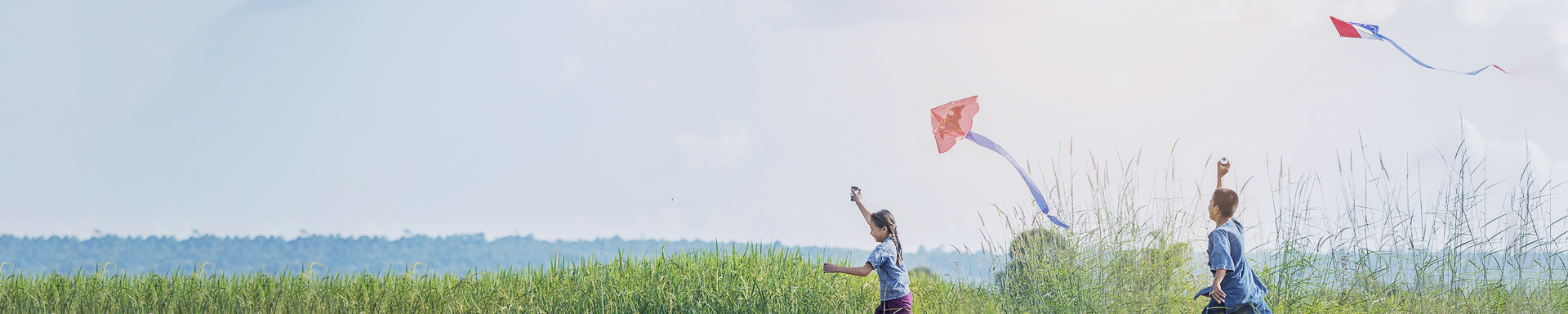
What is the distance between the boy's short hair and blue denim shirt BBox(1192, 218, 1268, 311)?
5cm

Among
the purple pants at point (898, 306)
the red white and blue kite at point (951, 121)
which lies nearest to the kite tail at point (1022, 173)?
the red white and blue kite at point (951, 121)

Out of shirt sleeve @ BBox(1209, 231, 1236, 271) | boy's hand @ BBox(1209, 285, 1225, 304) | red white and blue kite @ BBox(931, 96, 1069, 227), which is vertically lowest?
boy's hand @ BBox(1209, 285, 1225, 304)

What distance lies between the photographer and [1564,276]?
17.9 ft

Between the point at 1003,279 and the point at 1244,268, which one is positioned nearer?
the point at 1244,268

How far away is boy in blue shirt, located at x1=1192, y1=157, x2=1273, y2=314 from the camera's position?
4016 mm

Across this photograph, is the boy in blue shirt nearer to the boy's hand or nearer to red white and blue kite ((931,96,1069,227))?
the boy's hand

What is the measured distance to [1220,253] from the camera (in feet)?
13.2

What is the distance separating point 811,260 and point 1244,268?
10.8ft

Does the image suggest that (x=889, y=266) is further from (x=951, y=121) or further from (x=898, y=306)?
(x=951, y=121)

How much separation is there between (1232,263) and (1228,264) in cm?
2

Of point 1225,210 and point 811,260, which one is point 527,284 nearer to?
point 811,260

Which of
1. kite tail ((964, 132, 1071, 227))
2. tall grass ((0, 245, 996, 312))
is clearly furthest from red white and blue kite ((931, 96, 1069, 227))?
tall grass ((0, 245, 996, 312))

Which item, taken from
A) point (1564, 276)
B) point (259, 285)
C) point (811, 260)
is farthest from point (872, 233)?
point (259, 285)

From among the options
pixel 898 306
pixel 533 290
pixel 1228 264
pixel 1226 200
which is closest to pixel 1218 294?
pixel 1228 264
